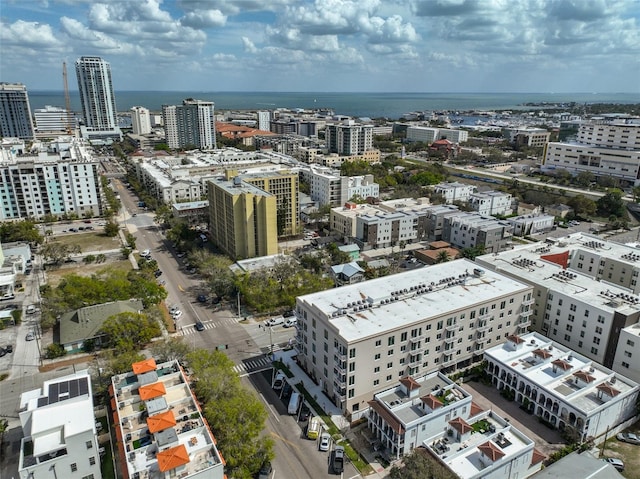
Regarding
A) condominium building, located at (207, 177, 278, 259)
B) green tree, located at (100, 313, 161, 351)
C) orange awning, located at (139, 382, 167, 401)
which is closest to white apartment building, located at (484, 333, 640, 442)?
orange awning, located at (139, 382, 167, 401)

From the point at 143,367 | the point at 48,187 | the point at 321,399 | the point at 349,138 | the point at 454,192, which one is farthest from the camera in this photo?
the point at 349,138

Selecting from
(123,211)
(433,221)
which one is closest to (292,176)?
(433,221)

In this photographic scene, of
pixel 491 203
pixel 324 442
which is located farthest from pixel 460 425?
pixel 491 203

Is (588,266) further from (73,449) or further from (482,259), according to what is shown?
(73,449)

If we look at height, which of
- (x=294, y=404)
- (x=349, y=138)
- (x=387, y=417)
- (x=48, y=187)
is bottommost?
(x=294, y=404)

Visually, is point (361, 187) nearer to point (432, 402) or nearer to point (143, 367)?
point (432, 402)
